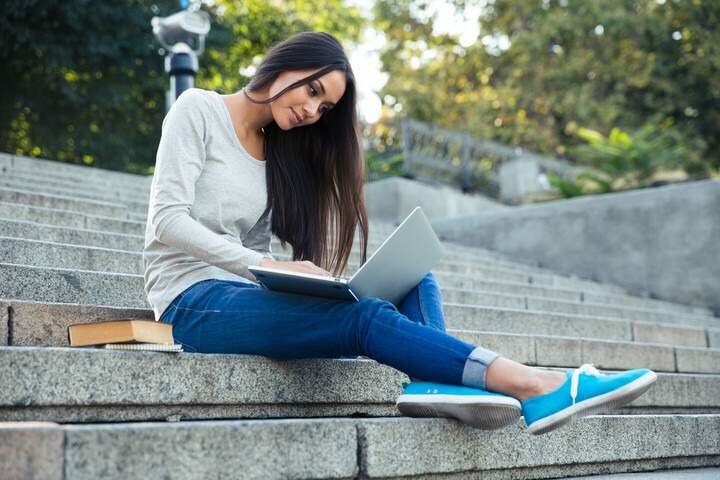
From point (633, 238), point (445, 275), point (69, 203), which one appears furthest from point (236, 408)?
point (633, 238)

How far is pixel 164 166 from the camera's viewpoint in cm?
308

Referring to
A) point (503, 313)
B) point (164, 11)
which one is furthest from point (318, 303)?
point (164, 11)

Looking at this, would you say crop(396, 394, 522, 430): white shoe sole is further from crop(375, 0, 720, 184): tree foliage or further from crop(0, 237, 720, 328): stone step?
crop(375, 0, 720, 184): tree foliage

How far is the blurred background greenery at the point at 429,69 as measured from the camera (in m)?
15.2

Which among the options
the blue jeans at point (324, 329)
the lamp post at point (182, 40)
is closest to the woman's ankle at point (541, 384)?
the blue jeans at point (324, 329)

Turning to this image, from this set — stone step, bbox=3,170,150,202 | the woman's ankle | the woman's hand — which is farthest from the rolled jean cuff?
stone step, bbox=3,170,150,202

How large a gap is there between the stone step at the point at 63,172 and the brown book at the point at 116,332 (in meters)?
4.73

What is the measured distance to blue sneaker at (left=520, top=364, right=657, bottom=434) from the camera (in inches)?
108

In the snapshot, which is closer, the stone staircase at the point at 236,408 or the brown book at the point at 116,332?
the stone staircase at the point at 236,408

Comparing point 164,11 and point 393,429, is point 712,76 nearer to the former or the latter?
point 164,11

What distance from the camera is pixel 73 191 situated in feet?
21.8

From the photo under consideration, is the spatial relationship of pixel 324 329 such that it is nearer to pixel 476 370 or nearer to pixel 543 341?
pixel 476 370

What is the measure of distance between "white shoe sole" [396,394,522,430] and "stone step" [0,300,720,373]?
1.09 metres

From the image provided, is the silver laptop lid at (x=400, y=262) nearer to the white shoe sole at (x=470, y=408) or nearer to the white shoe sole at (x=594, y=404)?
the white shoe sole at (x=470, y=408)
